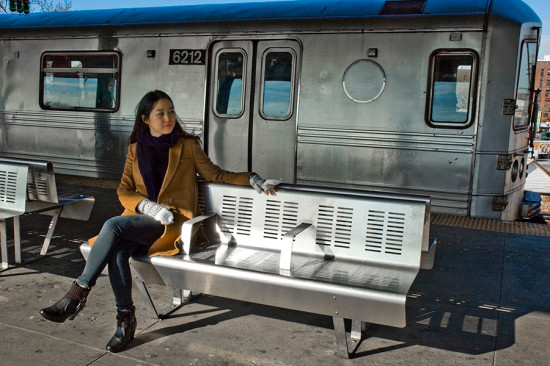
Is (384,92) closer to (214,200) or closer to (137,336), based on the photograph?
(214,200)

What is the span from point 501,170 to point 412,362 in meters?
3.85

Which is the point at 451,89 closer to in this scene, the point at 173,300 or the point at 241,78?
the point at 241,78

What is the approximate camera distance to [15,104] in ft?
30.5

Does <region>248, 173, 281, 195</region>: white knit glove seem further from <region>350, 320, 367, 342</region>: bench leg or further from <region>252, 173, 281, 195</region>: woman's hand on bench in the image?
<region>350, 320, 367, 342</region>: bench leg

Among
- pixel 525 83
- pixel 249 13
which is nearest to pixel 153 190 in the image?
pixel 249 13

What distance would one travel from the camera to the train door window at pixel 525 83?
21.7 feet

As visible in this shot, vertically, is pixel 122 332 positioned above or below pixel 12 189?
below

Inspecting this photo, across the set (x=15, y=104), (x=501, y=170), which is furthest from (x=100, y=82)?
(x=501, y=170)

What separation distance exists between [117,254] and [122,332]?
462 millimetres

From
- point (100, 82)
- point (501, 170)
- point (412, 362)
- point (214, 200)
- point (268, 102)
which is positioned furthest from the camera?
point (100, 82)

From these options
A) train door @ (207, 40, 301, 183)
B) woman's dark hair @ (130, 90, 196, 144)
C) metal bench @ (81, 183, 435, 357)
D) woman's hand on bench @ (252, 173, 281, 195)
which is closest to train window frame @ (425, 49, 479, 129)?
train door @ (207, 40, 301, 183)

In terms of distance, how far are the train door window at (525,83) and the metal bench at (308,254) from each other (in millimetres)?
3644

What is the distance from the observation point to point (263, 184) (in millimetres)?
3869

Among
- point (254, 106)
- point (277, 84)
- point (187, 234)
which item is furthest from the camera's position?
point (254, 106)
